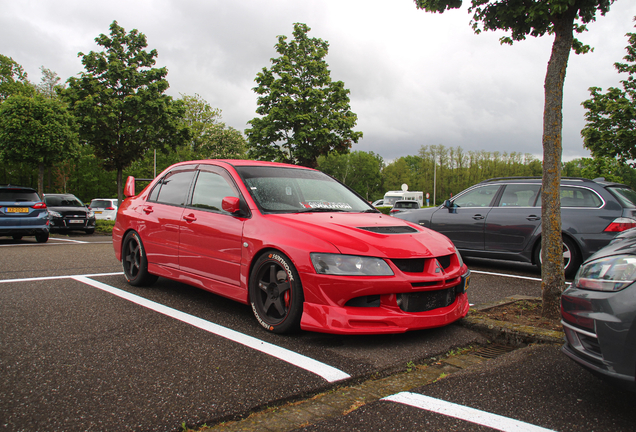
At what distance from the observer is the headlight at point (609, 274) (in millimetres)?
2273

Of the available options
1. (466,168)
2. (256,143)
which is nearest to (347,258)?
(256,143)

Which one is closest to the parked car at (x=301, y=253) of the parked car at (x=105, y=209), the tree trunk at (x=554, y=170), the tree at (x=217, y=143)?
the tree trunk at (x=554, y=170)

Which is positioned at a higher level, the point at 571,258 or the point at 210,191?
the point at 210,191

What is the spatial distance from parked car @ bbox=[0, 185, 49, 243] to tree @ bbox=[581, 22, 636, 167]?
2175 cm

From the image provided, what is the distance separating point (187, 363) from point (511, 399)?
2.01 m

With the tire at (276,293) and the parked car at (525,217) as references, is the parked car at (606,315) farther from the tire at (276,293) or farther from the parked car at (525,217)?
the parked car at (525,217)

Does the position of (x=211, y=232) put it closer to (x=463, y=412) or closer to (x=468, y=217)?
(x=463, y=412)

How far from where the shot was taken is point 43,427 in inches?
87.0

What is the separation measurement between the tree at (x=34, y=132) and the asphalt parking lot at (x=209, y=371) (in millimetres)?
16204

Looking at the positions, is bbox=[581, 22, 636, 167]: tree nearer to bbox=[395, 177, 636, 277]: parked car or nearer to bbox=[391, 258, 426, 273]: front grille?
bbox=[395, 177, 636, 277]: parked car

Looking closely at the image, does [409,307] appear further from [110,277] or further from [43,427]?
[110,277]

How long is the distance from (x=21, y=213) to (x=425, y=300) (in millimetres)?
11691

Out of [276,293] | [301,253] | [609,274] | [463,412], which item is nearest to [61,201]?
[276,293]

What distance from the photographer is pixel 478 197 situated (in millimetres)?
8344
